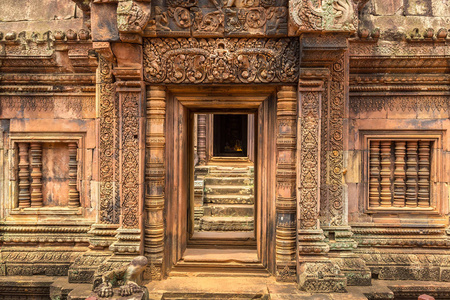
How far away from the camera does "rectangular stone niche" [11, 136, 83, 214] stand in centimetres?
528

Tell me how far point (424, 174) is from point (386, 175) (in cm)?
55

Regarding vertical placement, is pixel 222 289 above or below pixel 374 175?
below

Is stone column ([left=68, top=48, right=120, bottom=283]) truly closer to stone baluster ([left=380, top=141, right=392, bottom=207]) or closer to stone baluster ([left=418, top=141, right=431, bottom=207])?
stone baluster ([left=380, top=141, right=392, bottom=207])

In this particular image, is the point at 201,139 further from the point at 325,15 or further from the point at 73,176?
the point at 325,15

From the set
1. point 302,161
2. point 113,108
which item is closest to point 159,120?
point 113,108

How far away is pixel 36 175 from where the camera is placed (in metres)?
5.29

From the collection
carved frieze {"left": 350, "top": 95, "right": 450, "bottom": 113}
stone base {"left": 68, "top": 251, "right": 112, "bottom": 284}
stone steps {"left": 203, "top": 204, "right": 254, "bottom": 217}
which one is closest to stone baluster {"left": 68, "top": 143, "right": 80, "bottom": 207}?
stone base {"left": 68, "top": 251, "right": 112, "bottom": 284}

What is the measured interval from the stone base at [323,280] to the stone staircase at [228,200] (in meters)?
3.38

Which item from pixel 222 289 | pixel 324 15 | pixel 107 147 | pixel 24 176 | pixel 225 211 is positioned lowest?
pixel 222 289

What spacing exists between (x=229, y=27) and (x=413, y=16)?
8.85 ft

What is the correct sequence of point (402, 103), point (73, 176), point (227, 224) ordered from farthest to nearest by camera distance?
1. point (227, 224)
2. point (73, 176)
3. point (402, 103)

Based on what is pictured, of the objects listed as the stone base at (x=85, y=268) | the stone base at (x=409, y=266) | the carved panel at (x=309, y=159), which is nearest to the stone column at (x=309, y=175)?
the carved panel at (x=309, y=159)

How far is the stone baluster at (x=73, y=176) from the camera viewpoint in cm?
527

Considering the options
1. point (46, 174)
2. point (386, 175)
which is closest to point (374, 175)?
point (386, 175)
